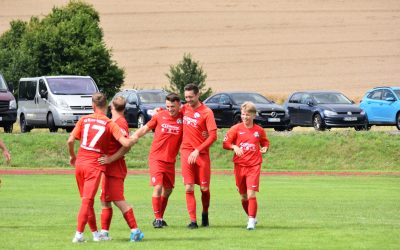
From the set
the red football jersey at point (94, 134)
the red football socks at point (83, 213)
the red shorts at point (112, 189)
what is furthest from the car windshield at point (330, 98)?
the red football socks at point (83, 213)

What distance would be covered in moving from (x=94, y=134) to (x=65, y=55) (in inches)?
2621

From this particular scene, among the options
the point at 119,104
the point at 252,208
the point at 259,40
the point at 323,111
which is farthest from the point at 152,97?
the point at 259,40

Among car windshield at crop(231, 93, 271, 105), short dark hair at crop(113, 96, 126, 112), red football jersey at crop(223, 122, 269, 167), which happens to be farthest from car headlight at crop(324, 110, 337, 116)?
short dark hair at crop(113, 96, 126, 112)

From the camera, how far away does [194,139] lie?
54.2 ft

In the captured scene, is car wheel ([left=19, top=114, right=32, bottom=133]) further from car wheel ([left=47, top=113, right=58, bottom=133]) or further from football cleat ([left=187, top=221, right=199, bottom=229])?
football cleat ([left=187, top=221, right=199, bottom=229])

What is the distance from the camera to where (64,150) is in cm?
3828

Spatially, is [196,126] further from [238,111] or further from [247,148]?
[238,111]

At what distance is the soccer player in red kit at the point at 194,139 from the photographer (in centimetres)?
1648

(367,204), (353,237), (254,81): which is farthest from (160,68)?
(353,237)

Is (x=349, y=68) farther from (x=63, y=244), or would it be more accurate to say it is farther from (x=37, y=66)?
(x=63, y=244)

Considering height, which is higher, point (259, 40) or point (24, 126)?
point (259, 40)

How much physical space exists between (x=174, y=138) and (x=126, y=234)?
1801mm

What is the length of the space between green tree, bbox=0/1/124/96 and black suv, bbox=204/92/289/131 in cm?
3393

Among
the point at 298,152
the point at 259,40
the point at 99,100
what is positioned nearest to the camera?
the point at 99,100
